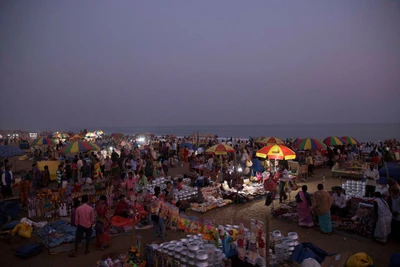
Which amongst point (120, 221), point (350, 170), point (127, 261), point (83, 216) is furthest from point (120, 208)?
point (350, 170)

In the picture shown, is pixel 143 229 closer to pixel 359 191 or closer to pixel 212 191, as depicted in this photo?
pixel 212 191

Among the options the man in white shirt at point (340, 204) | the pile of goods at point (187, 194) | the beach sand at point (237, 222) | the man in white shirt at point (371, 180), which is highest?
the man in white shirt at point (371, 180)

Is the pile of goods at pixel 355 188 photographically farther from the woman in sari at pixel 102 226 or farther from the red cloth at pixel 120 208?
the woman in sari at pixel 102 226

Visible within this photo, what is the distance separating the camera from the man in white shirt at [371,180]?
8828 millimetres

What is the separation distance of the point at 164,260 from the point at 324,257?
2.97 m

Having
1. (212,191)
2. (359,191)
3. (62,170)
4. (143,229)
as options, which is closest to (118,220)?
(143,229)

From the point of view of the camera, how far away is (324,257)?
4.78m

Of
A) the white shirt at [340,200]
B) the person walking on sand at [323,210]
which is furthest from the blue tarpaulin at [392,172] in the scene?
the person walking on sand at [323,210]

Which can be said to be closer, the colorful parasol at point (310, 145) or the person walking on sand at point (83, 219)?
the person walking on sand at point (83, 219)

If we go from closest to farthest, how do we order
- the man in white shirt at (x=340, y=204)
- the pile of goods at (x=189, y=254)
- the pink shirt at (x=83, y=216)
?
the pile of goods at (x=189, y=254) → the pink shirt at (x=83, y=216) → the man in white shirt at (x=340, y=204)

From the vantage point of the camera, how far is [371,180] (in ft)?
29.5

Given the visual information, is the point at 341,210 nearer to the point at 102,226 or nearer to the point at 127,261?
the point at 127,261

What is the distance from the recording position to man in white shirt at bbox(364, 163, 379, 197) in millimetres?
8828

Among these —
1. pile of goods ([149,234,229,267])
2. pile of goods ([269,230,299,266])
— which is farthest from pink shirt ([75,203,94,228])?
pile of goods ([269,230,299,266])
